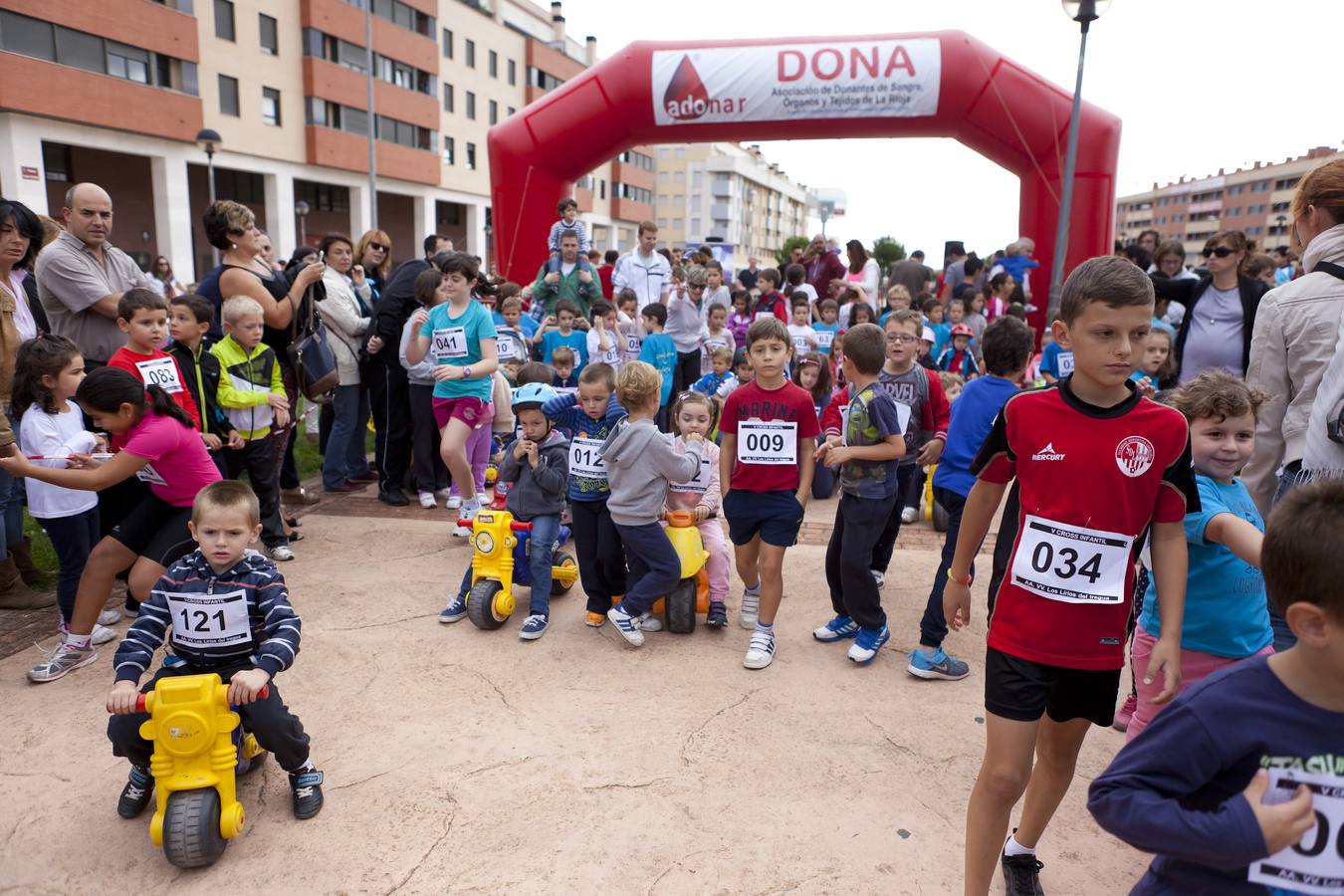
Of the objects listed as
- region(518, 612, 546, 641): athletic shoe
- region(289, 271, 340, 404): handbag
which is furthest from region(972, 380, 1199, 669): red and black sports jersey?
region(289, 271, 340, 404): handbag

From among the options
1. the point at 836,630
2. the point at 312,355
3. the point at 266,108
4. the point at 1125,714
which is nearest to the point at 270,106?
the point at 266,108

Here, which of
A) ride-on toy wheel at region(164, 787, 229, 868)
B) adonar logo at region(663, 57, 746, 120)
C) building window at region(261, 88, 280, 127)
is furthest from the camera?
building window at region(261, 88, 280, 127)

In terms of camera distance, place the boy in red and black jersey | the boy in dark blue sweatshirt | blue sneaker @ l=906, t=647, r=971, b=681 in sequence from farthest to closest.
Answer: blue sneaker @ l=906, t=647, r=971, b=681, the boy in red and black jersey, the boy in dark blue sweatshirt

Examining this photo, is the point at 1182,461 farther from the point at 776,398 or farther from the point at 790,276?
the point at 790,276

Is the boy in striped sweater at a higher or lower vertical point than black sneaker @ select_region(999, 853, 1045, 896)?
higher

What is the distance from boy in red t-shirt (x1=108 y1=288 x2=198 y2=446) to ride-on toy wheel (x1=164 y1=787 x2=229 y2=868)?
8.23 feet

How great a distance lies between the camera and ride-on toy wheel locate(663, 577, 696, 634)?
4594mm

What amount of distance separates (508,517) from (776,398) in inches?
67.2

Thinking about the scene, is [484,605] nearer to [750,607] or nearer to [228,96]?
[750,607]

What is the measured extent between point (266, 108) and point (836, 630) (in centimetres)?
3280

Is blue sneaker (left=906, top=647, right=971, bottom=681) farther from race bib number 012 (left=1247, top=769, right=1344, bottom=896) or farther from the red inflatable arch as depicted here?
the red inflatable arch

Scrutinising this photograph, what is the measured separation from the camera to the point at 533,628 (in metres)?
4.50

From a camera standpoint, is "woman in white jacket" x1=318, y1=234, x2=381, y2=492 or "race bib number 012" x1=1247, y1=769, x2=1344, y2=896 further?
"woman in white jacket" x1=318, y1=234, x2=381, y2=492

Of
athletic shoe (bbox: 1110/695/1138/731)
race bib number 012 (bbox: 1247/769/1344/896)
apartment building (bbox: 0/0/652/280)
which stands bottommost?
athletic shoe (bbox: 1110/695/1138/731)
